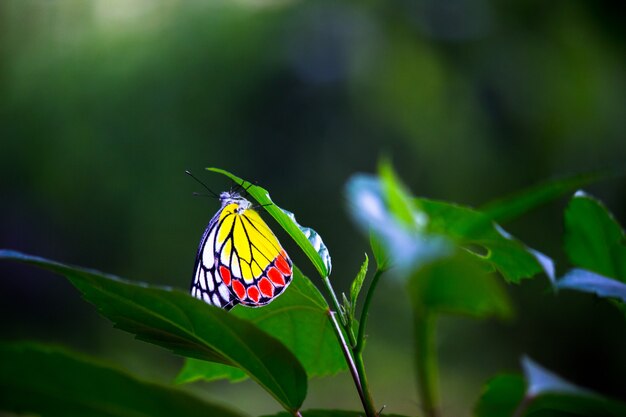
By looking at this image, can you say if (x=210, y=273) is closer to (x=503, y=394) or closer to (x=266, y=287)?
(x=266, y=287)

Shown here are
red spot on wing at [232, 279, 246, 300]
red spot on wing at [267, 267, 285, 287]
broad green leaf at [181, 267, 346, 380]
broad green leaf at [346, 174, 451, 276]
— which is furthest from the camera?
red spot on wing at [232, 279, 246, 300]

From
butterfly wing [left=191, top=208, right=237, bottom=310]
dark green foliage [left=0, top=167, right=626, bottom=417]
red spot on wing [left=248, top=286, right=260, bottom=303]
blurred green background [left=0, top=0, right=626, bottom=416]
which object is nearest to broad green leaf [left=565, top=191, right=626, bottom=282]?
dark green foliage [left=0, top=167, right=626, bottom=417]

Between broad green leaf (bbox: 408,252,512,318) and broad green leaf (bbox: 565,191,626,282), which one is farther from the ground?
broad green leaf (bbox: 408,252,512,318)

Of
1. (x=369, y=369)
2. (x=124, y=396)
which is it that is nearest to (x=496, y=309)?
(x=124, y=396)


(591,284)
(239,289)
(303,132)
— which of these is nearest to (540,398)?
(591,284)

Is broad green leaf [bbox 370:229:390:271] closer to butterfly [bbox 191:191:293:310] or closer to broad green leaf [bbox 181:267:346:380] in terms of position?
broad green leaf [bbox 181:267:346:380]

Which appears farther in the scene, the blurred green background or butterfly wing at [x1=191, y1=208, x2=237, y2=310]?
the blurred green background

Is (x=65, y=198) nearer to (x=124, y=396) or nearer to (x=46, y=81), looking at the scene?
(x=46, y=81)

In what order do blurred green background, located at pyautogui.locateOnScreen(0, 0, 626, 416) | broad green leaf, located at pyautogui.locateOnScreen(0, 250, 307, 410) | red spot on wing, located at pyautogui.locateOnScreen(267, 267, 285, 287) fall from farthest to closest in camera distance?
blurred green background, located at pyautogui.locateOnScreen(0, 0, 626, 416) → red spot on wing, located at pyautogui.locateOnScreen(267, 267, 285, 287) → broad green leaf, located at pyautogui.locateOnScreen(0, 250, 307, 410)
